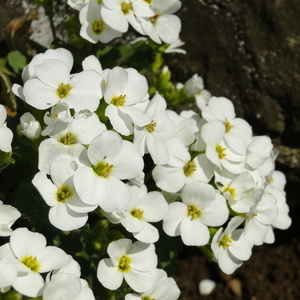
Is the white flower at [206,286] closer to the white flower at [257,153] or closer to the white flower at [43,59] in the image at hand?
the white flower at [257,153]

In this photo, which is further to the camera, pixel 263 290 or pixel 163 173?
pixel 263 290

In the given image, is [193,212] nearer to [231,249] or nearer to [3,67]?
[231,249]

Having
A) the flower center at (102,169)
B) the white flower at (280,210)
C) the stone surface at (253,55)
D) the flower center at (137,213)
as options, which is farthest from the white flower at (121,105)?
the stone surface at (253,55)

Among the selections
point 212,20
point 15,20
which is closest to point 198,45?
point 212,20

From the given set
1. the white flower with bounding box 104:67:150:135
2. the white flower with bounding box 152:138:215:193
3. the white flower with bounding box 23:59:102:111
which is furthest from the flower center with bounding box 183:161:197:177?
the white flower with bounding box 23:59:102:111

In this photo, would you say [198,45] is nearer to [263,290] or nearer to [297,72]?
[297,72]

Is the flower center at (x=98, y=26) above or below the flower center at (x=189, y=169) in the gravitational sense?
above

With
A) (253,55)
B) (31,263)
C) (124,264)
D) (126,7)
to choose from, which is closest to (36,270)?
(31,263)
